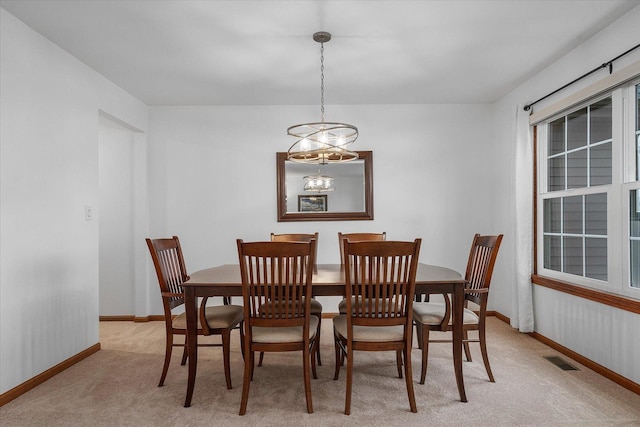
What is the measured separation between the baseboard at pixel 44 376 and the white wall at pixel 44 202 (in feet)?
0.13

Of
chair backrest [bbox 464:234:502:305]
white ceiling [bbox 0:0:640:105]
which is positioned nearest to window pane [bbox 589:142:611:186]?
white ceiling [bbox 0:0:640:105]

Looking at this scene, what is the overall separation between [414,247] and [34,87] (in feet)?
9.37

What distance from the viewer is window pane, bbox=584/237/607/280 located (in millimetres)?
2857

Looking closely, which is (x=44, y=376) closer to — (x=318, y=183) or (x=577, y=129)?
(x=318, y=183)

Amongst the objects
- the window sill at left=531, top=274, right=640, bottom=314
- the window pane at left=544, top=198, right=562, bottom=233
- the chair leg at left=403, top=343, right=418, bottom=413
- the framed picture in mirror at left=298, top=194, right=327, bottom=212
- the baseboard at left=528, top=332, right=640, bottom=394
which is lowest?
the baseboard at left=528, top=332, right=640, bottom=394

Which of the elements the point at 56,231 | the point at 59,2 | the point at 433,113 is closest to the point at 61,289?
the point at 56,231

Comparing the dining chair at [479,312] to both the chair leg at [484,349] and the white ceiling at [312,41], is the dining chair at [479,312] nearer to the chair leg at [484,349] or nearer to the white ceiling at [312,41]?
the chair leg at [484,349]

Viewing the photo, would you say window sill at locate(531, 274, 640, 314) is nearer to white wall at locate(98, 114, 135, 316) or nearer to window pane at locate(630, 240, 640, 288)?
window pane at locate(630, 240, 640, 288)

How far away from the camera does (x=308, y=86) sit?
3.85m

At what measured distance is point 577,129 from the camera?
3.18 meters

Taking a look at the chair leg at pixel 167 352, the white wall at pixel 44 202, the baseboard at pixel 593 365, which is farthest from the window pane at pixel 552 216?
the white wall at pixel 44 202

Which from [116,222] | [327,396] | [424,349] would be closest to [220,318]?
[327,396]

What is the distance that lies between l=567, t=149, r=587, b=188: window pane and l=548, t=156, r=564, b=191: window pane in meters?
0.10

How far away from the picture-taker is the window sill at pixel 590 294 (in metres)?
2.48
